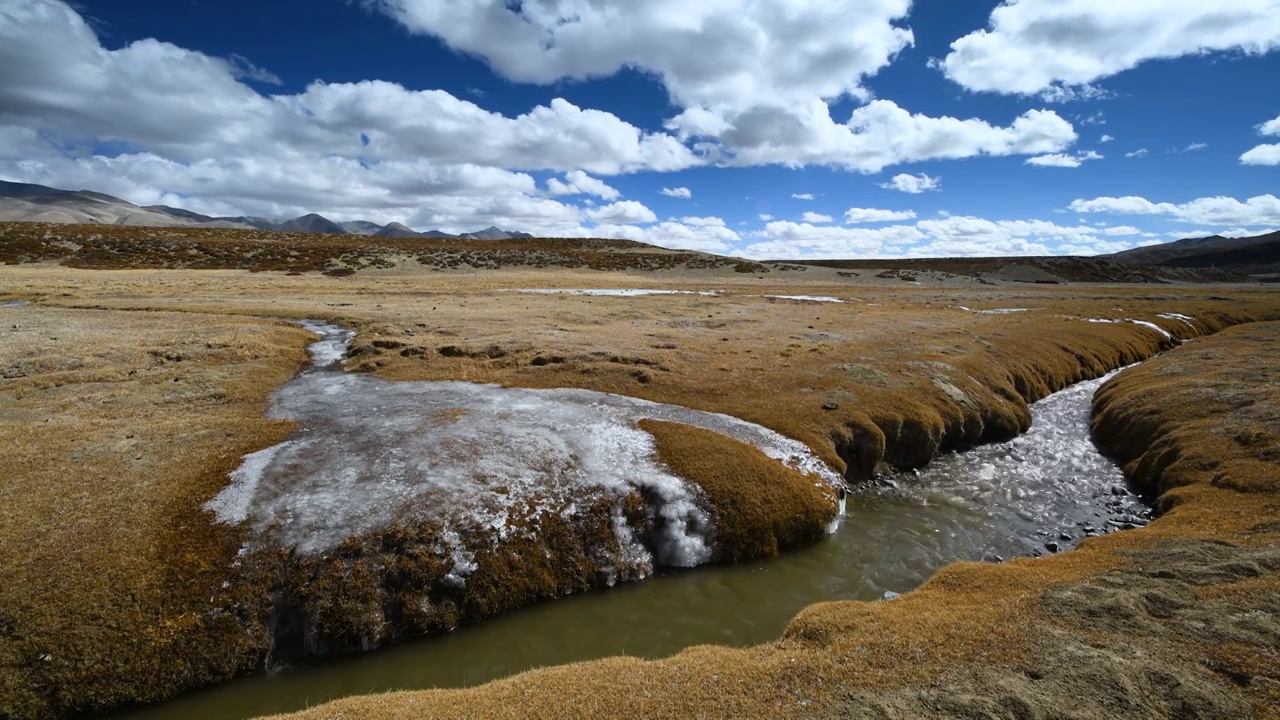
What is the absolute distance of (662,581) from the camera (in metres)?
Result: 16.9

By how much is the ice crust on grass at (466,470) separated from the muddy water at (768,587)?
5.80 ft

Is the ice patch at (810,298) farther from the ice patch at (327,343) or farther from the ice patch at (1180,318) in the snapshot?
the ice patch at (327,343)

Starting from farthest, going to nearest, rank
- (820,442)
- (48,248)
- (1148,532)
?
(48,248) < (820,442) < (1148,532)

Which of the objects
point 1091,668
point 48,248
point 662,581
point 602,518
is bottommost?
point 662,581

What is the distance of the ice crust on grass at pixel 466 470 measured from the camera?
53.5 ft

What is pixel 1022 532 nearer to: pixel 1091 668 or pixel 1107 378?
pixel 1091 668

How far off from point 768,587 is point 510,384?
61.1 ft

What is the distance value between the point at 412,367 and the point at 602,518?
2106 cm

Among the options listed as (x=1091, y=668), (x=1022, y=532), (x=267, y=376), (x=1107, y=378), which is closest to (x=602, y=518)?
(x=1091, y=668)

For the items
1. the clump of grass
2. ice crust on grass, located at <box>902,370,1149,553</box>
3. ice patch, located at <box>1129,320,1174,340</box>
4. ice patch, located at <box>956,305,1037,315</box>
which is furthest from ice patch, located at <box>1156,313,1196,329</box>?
the clump of grass

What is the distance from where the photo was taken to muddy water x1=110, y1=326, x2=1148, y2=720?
12.8 metres

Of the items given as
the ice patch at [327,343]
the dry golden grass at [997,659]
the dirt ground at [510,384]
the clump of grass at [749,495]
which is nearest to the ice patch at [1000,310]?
the dirt ground at [510,384]

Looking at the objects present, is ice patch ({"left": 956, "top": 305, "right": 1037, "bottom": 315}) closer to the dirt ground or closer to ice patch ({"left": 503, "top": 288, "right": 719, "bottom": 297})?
the dirt ground

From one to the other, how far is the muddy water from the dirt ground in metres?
1.75
